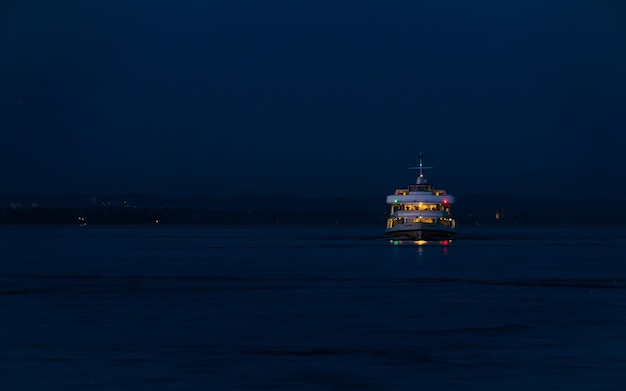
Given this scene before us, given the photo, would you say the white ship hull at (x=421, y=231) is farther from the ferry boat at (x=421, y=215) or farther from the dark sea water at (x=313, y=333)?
the dark sea water at (x=313, y=333)

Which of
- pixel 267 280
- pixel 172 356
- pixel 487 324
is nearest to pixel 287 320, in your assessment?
pixel 487 324

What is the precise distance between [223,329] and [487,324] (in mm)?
9033

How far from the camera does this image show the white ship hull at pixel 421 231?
15162 cm

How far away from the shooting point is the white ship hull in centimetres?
15162

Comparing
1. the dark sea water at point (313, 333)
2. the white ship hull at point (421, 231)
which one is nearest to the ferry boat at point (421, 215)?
the white ship hull at point (421, 231)

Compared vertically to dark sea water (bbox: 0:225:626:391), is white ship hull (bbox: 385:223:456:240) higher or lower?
higher

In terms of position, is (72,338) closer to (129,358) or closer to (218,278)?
(129,358)

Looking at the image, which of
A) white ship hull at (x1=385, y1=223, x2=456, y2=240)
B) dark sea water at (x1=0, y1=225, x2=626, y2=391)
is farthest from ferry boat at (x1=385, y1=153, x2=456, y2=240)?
dark sea water at (x1=0, y1=225, x2=626, y2=391)

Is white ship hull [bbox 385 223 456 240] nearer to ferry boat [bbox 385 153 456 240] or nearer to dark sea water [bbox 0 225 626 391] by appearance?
ferry boat [bbox 385 153 456 240]

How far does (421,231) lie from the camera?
152125mm

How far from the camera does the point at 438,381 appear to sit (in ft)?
85.2

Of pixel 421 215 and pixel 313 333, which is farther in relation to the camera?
pixel 421 215

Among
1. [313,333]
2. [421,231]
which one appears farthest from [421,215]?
[313,333]

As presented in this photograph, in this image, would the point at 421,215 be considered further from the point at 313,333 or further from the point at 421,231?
the point at 313,333
